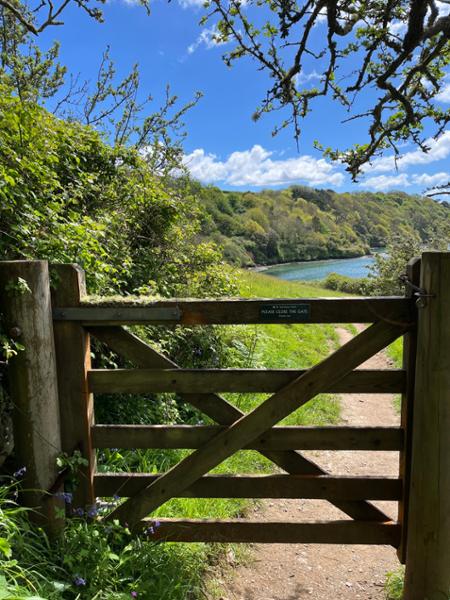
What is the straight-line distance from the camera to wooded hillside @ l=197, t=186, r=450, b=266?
88.9 meters

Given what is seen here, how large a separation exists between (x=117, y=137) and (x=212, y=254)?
3.28 m

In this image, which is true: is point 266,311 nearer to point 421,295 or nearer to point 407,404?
point 421,295

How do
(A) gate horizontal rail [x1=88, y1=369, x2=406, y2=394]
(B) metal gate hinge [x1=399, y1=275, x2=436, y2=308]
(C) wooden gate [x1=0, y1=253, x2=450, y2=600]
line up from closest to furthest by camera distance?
(B) metal gate hinge [x1=399, y1=275, x2=436, y2=308]
(C) wooden gate [x1=0, y1=253, x2=450, y2=600]
(A) gate horizontal rail [x1=88, y1=369, x2=406, y2=394]

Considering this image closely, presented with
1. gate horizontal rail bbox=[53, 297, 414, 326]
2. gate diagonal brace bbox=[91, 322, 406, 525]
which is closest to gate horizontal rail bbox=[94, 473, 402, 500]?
gate diagonal brace bbox=[91, 322, 406, 525]

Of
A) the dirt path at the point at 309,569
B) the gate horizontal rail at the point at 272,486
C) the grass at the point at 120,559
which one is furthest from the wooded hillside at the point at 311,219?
the gate horizontal rail at the point at 272,486

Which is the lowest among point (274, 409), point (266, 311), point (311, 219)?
point (274, 409)

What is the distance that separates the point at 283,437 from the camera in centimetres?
279

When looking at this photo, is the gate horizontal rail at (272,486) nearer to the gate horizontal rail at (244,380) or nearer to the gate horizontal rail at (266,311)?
the gate horizontal rail at (244,380)

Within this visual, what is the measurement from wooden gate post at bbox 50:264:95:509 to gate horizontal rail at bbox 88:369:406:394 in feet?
1.15

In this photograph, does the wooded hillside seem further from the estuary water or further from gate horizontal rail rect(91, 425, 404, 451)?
gate horizontal rail rect(91, 425, 404, 451)

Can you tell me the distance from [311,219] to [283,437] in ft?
397

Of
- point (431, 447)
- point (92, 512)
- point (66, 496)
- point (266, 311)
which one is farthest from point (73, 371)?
point (431, 447)

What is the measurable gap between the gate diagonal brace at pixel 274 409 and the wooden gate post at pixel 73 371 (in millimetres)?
536

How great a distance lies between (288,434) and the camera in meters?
2.78
